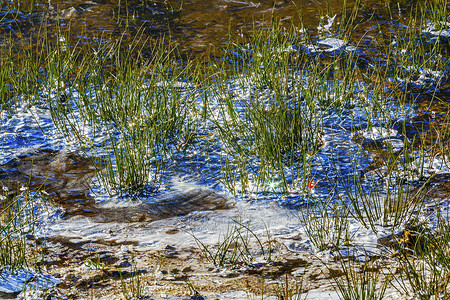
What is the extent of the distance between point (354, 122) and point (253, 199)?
154 centimetres

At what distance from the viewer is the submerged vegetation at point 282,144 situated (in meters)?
3.27

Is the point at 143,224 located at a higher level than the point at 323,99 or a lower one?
lower

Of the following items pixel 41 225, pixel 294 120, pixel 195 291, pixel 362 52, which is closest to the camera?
pixel 195 291

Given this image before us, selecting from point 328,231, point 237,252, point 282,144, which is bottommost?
point 237,252

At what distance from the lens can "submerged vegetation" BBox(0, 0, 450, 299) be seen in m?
3.27

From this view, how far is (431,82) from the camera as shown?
540 centimetres

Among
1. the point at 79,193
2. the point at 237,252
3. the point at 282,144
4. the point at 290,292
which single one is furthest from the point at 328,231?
the point at 79,193

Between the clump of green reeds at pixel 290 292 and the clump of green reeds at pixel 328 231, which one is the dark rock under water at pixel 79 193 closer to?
the clump of green reeds at pixel 328 231

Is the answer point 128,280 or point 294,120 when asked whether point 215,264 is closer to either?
point 128,280

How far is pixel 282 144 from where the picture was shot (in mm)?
4285

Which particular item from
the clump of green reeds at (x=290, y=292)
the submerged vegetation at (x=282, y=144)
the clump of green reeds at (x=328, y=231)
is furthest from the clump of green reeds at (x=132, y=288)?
the clump of green reeds at (x=328, y=231)

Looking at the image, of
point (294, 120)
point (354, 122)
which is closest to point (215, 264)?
point (294, 120)

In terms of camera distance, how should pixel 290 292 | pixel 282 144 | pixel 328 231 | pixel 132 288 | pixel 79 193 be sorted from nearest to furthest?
pixel 290 292, pixel 132 288, pixel 328 231, pixel 79 193, pixel 282 144

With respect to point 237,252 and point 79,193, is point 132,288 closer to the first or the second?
point 237,252
